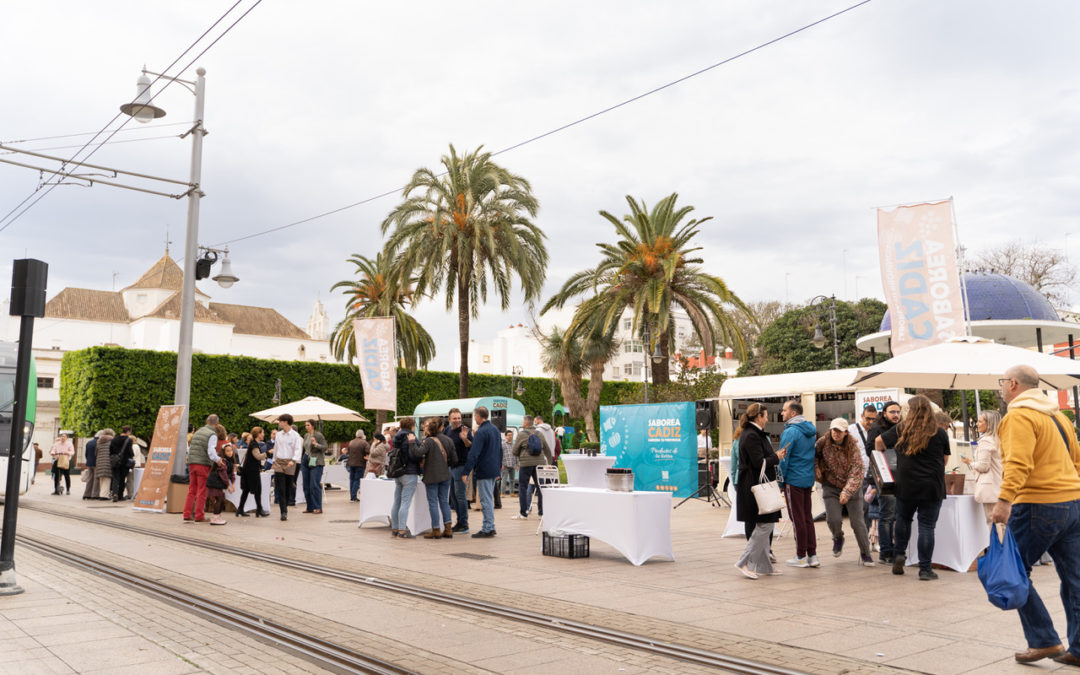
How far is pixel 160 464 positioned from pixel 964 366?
1547 cm

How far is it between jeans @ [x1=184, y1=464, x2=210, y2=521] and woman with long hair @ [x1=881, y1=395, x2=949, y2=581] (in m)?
11.9

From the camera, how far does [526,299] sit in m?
28.7

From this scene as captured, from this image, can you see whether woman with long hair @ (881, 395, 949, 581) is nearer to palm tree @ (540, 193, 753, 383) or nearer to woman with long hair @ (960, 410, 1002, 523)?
woman with long hair @ (960, 410, 1002, 523)

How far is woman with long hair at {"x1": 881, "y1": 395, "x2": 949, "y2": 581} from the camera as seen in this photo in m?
8.46

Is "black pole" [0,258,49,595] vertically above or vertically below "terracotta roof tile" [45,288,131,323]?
below

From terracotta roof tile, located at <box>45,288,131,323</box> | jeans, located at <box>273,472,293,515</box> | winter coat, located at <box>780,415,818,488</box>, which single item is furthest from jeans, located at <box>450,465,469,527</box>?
terracotta roof tile, located at <box>45,288,131,323</box>

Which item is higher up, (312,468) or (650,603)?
(312,468)

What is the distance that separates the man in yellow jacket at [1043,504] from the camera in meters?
5.14

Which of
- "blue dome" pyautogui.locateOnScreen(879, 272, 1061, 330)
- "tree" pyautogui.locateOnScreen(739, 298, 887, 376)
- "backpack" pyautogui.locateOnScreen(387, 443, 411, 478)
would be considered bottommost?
"backpack" pyautogui.locateOnScreen(387, 443, 411, 478)

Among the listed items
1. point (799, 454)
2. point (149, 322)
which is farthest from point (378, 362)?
point (149, 322)

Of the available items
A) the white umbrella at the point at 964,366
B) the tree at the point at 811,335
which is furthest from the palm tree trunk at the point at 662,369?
the tree at the point at 811,335

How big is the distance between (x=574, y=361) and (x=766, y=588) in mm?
42747

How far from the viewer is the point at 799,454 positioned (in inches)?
370

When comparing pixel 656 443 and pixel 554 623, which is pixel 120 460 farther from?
pixel 554 623
